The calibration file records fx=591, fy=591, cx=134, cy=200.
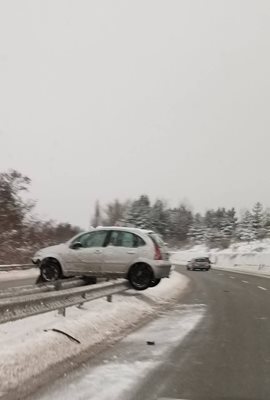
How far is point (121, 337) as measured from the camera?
10.2 meters

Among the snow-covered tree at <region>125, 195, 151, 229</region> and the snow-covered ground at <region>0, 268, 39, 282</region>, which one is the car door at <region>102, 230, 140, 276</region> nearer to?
the snow-covered ground at <region>0, 268, 39, 282</region>

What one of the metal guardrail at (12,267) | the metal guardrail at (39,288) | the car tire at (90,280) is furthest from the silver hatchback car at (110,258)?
the metal guardrail at (12,267)

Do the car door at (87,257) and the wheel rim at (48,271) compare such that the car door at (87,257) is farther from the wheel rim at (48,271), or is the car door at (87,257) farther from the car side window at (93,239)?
the wheel rim at (48,271)

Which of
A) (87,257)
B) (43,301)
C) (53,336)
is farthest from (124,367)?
(87,257)

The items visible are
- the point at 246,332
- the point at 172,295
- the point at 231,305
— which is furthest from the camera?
the point at 172,295

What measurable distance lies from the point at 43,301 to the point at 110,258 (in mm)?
6605

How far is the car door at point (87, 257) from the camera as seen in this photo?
15617 mm

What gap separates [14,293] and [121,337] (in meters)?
2.36

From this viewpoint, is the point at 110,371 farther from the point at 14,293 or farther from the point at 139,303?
the point at 139,303

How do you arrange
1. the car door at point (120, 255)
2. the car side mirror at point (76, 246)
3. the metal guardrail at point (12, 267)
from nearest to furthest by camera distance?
the car door at point (120, 255)
the car side mirror at point (76, 246)
the metal guardrail at point (12, 267)

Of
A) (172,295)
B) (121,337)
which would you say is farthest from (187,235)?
(121,337)

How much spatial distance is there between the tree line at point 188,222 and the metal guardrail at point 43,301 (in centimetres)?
10830

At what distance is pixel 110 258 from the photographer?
15578 millimetres

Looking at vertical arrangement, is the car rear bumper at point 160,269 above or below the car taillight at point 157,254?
below
